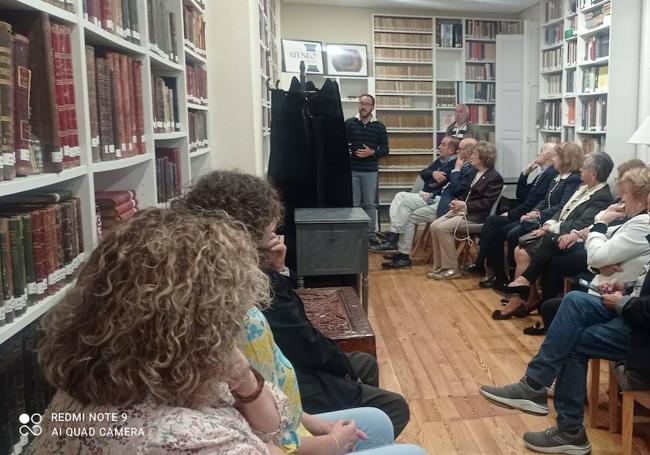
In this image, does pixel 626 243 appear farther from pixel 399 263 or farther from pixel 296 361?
pixel 399 263

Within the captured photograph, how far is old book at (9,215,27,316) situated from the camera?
113 cm

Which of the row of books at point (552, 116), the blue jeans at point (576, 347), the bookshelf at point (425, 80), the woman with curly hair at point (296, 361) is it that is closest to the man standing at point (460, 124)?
the bookshelf at point (425, 80)

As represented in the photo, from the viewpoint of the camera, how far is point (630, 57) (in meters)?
4.95

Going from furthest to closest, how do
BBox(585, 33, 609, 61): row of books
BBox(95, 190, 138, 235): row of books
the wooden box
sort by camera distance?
1. BBox(585, 33, 609, 61): row of books
2. the wooden box
3. BBox(95, 190, 138, 235): row of books

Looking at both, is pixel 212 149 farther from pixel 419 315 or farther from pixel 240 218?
pixel 240 218

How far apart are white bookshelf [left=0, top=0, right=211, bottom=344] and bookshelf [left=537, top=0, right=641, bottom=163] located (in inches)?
152

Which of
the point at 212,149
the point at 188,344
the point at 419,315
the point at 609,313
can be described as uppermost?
the point at 212,149

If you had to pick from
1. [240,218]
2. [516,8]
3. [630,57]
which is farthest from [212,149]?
[516,8]

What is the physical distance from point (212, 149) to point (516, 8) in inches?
201

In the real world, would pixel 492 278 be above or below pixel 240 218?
below

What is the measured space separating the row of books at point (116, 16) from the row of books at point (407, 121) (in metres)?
5.46

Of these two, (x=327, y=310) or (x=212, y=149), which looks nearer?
(x=327, y=310)

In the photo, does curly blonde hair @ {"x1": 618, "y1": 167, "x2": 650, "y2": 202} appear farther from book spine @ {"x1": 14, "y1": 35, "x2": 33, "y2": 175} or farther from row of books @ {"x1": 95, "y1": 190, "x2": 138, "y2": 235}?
book spine @ {"x1": 14, "y1": 35, "x2": 33, "y2": 175}

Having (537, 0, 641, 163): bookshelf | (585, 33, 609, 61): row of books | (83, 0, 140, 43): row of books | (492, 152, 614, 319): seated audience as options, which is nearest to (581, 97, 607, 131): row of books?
(537, 0, 641, 163): bookshelf
